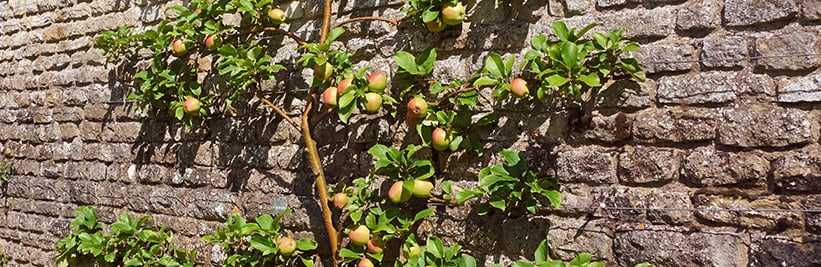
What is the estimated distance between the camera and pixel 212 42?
3.16 metres

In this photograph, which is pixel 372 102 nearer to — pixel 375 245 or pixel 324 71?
pixel 324 71

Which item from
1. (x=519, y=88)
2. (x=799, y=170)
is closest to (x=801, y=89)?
A: (x=799, y=170)

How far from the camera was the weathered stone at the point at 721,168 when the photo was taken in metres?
2.10

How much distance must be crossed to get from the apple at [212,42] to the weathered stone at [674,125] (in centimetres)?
183

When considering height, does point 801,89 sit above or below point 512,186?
above

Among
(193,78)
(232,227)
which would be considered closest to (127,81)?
(193,78)

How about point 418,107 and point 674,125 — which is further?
point 418,107

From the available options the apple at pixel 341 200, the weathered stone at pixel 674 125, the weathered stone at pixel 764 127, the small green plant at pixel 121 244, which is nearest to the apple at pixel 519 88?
the weathered stone at pixel 674 125

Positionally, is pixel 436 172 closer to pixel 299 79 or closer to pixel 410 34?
pixel 410 34

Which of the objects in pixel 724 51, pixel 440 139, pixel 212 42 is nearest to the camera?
pixel 724 51

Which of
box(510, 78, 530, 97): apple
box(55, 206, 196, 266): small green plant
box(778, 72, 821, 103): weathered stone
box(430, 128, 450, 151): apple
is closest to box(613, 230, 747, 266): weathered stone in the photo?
box(778, 72, 821, 103): weathered stone

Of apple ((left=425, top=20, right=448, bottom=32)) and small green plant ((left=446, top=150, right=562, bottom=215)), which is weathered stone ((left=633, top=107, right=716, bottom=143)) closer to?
small green plant ((left=446, top=150, right=562, bottom=215))

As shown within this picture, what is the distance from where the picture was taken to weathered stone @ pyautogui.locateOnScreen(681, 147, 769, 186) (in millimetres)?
2104

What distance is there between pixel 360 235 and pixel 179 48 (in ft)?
4.20
